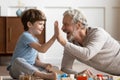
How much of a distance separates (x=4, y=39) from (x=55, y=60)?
0.90m

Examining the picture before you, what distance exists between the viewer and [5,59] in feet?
15.3

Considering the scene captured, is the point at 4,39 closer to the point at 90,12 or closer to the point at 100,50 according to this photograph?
the point at 90,12

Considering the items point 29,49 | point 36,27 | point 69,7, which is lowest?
point 29,49

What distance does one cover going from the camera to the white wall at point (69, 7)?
466 cm

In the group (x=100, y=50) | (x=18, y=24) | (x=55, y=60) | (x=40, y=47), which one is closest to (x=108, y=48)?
(x=100, y=50)

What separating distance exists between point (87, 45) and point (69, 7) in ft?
9.80

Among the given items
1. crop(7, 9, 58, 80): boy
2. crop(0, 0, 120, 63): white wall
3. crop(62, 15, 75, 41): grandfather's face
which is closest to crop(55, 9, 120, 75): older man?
crop(62, 15, 75, 41): grandfather's face

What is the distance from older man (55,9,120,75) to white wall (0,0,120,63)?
2663mm

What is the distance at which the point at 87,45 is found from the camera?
1860 mm

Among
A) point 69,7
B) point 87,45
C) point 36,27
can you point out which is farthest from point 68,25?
point 69,7

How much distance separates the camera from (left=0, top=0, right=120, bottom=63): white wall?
4.66 metres

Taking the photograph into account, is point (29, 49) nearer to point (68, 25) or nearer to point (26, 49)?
point (26, 49)

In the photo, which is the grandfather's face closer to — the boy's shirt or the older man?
the older man

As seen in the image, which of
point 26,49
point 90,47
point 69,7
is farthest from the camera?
point 69,7
